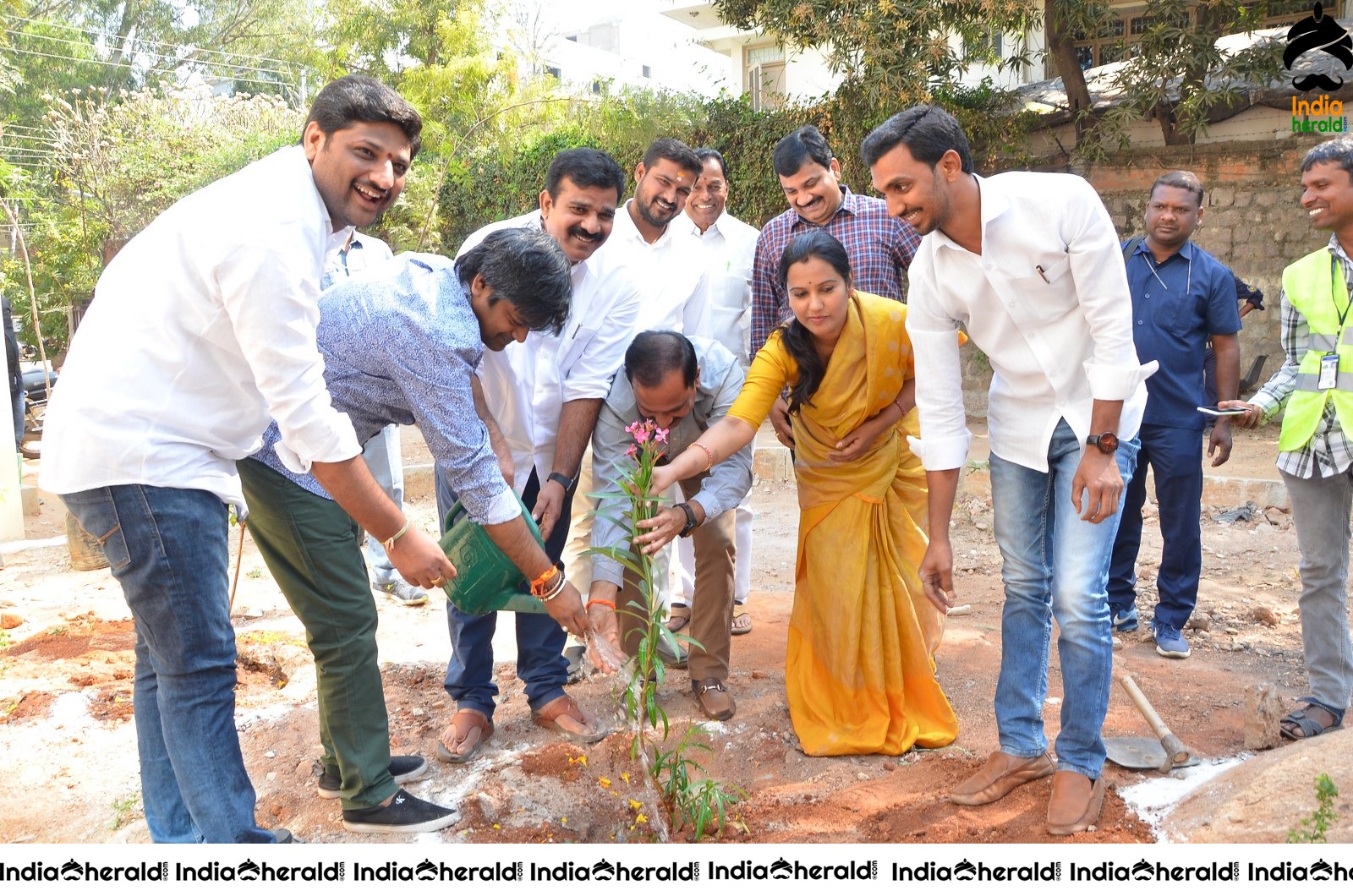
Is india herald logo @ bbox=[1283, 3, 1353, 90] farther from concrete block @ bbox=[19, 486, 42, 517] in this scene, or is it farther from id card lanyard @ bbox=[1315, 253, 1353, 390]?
concrete block @ bbox=[19, 486, 42, 517]

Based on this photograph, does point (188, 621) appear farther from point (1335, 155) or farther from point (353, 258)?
point (1335, 155)

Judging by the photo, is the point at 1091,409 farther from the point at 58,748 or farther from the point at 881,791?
the point at 58,748

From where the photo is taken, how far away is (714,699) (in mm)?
3605

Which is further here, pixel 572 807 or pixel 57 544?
pixel 57 544

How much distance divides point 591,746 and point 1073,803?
153 cm

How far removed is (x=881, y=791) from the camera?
3.08m

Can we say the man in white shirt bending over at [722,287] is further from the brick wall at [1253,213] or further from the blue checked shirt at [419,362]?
the brick wall at [1253,213]

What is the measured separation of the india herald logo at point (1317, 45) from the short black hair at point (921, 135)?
7236mm

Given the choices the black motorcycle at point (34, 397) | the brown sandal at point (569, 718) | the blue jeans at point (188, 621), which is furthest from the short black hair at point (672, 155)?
the black motorcycle at point (34, 397)

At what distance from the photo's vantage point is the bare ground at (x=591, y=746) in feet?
9.37

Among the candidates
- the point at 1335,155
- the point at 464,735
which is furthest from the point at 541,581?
the point at 1335,155

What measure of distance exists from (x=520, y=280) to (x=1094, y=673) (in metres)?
1.88

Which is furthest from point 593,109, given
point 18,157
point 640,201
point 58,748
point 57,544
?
point 18,157

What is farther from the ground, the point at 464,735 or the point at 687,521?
the point at 687,521
